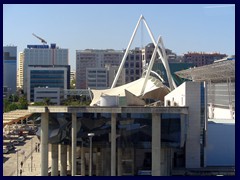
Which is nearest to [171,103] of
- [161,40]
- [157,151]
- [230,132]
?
[230,132]

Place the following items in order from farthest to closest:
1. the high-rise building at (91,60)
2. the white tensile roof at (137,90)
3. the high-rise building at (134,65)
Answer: the high-rise building at (91,60)
the high-rise building at (134,65)
the white tensile roof at (137,90)

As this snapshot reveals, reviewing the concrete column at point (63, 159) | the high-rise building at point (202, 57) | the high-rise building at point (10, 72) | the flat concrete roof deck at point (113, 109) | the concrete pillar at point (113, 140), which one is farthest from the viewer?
the high-rise building at point (202, 57)

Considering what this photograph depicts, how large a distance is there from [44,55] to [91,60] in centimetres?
837

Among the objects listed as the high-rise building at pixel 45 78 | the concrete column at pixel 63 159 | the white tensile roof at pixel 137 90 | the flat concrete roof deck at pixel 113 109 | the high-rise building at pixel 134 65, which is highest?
the high-rise building at pixel 134 65

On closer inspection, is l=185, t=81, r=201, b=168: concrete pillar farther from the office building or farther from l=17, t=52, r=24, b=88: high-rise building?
l=17, t=52, r=24, b=88: high-rise building

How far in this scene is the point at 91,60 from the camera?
57.3 metres

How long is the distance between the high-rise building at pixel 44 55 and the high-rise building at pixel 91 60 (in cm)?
562

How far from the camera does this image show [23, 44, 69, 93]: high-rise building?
198ft

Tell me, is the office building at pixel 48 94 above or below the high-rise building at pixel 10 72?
below

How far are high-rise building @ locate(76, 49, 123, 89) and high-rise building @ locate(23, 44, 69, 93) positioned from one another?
562cm

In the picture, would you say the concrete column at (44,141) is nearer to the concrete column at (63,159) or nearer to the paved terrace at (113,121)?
the paved terrace at (113,121)

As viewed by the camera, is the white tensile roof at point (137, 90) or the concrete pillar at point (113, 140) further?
the white tensile roof at point (137, 90)

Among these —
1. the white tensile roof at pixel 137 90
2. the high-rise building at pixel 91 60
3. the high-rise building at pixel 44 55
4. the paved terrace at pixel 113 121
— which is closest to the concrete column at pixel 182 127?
the paved terrace at pixel 113 121

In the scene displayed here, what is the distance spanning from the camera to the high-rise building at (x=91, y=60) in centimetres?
5444
